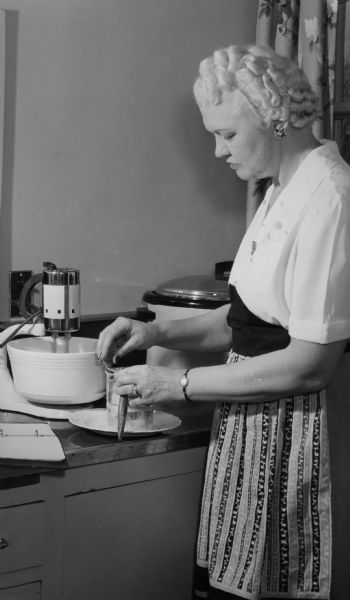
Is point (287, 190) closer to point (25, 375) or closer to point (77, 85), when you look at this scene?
point (25, 375)

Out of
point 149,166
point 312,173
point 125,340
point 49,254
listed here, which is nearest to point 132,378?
point 125,340

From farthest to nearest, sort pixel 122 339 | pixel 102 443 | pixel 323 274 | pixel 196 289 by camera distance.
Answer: pixel 196 289 → pixel 122 339 → pixel 102 443 → pixel 323 274

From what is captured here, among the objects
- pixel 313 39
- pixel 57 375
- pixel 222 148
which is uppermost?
pixel 313 39

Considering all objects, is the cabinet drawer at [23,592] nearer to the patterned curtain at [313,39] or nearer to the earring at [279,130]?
the earring at [279,130]

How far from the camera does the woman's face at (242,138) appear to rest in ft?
5.17

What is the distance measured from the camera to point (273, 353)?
155 centimetres

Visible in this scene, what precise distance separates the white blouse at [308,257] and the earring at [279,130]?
6 centimetres

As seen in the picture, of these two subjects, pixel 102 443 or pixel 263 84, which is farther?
pixel 102 443

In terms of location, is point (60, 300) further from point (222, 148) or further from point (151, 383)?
point (222, 148)

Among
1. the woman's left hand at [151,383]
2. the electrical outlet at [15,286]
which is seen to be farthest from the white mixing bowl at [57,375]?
the electrical outlet at [15,286]

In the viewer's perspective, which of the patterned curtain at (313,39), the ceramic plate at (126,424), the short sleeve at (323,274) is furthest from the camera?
the patterned curtain at (313,39)

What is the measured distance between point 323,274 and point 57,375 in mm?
681

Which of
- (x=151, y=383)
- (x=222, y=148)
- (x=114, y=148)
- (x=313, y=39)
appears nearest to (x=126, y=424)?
(x=151, y=383)

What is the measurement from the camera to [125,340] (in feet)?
6.13
